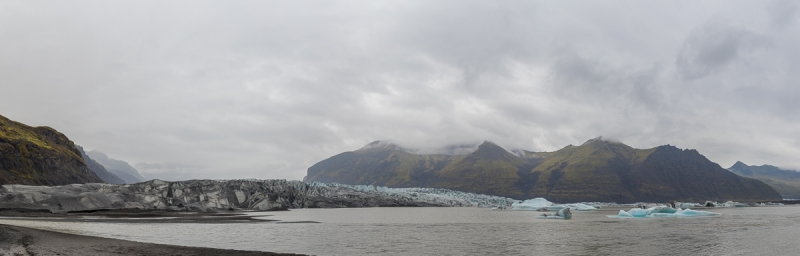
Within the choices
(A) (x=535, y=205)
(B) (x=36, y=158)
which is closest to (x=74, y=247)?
(B) (x=36, y=158)

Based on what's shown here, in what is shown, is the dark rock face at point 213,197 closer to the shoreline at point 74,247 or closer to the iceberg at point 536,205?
the iceberg at point 536,205

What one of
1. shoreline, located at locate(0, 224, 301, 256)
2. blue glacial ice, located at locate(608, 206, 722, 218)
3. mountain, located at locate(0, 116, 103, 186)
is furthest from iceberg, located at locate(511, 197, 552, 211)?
mountain, located at locate(0, 116, 103, 186)

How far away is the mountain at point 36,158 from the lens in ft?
292

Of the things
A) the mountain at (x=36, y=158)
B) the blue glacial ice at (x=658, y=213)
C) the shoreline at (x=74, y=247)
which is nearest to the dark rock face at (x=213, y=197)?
the mountain at (x=36, y=158)

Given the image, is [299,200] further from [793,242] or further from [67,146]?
[793,242]

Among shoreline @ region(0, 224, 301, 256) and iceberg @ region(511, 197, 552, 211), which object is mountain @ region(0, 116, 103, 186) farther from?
iceberg @ region(511, 197, 552, 211)

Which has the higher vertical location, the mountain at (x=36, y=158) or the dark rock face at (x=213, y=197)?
the mountain at (x=36, y=158)

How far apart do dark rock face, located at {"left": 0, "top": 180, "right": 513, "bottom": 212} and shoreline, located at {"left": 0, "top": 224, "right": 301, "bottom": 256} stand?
49.5m

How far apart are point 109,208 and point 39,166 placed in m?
37.9

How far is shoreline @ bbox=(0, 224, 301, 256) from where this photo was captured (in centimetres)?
1986

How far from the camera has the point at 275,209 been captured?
4486 inches

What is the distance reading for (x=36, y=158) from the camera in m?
97.2

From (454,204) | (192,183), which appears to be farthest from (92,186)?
(454,204)

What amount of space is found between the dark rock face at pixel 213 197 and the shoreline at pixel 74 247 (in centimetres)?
4949
